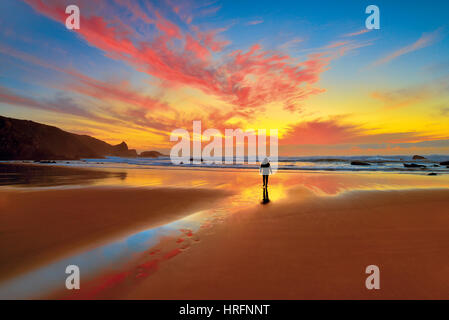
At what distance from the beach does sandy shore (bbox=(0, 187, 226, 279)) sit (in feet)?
0.11

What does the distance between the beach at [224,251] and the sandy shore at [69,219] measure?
35 millimetres

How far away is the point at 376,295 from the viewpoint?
291 centimetres

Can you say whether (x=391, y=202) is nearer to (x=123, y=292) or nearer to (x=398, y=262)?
(x=398, y=262)

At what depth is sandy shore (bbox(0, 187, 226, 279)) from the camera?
4.16 m

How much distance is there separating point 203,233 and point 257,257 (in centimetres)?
180

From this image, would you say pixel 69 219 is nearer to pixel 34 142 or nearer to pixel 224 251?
pixel 224 251

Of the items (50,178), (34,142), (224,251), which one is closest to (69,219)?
(224,251)

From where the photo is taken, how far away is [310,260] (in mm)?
3805

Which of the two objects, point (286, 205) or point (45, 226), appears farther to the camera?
point (286, 205)

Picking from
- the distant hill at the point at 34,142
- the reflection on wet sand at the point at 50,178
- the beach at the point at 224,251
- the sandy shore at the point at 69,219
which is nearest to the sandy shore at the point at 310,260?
the beach at the point at 224,251
